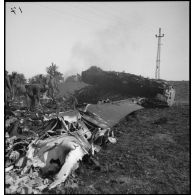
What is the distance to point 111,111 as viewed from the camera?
8.64 m

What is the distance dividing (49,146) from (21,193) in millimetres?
1380

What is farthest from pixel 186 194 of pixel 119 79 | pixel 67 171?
pixel 119 79

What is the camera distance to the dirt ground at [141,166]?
4.74 meters

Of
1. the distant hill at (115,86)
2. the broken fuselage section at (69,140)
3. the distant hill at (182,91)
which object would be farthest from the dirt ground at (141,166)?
the distant hill at (182,91)

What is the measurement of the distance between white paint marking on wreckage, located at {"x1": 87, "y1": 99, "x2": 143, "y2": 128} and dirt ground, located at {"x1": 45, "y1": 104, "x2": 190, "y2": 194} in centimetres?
76

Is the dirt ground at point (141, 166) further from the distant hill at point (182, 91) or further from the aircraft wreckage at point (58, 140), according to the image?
the distant hill at point (182, 91)

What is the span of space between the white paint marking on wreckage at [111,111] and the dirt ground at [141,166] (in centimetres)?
76

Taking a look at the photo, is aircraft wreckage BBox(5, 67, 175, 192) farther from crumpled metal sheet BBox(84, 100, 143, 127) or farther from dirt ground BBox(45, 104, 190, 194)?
dirt ground BBox(45, 104, 190, 194)

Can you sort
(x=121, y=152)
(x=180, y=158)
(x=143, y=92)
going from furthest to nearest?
(x=143, y=92)
(x=121, y=152)
(x=180, y=158)

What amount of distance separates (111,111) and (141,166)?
132 inches

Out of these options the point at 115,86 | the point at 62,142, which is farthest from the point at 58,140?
the point at 115,86

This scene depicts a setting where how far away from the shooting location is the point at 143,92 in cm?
→ 1438

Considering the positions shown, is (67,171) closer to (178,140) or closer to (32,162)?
(32,162)

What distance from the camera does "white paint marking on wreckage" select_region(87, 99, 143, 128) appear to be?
790 centimetres
